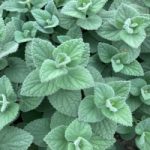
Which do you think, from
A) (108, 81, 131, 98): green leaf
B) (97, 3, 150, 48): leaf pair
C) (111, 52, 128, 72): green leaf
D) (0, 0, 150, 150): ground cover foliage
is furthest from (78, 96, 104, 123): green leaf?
(97, 3, 150, 48): leaf pair

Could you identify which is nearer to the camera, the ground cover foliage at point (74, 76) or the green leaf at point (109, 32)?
the ground cover foliage at point (74, 76)

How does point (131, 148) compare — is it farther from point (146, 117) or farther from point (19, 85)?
point (19, 85)

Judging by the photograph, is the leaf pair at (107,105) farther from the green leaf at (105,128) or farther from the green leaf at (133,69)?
the green leaf at (133,69)

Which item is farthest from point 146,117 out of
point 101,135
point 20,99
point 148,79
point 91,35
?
point 20,99

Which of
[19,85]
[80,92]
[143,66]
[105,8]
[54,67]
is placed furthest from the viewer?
[105,8]

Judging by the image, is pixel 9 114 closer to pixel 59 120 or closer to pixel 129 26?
pixel 59 120

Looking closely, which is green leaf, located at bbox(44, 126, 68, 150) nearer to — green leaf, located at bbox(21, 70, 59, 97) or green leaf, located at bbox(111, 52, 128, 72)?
green leaf, located at bbox(21, 70, 59, 97)

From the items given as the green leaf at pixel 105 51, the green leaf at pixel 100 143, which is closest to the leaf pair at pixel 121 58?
the green leaf at pixel 105 51
